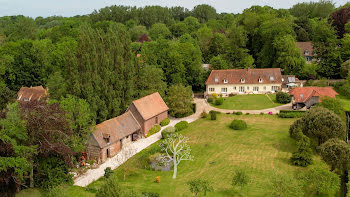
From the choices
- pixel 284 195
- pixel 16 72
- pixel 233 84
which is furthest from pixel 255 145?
pixel 16 72

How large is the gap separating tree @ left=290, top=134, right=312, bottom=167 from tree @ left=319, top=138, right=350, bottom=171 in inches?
115

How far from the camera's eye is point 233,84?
221 ft

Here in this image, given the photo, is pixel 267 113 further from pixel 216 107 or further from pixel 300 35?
pixel 300 35

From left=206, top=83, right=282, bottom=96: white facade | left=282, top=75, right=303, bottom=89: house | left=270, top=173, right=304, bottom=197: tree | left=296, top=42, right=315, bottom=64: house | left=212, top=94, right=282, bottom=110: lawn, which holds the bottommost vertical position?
left=270, top=173, right=304, bottom=197: tree

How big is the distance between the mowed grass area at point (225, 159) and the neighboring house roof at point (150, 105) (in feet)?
18.6

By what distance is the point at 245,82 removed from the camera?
67.2 metres

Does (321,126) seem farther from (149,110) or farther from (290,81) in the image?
(290,81)

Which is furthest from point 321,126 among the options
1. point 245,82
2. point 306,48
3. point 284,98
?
point 306,48

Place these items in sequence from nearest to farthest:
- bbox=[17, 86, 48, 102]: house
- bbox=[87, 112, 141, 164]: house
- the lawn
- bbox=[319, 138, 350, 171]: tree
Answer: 1. bbox=[319, 138, 350, 171]: tree
2. bbox=[87, 112, 141, 164]: house
3. the lawn
4. bbox=[17, 86, 48, 102]: house

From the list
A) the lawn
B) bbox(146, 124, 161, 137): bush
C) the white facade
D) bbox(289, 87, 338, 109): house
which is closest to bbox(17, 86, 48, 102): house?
bbox(146, 124, 161, 137): bush

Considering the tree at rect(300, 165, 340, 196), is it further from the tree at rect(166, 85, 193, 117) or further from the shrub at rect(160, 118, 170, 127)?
the tree at rect(166, 85, 193, 117)

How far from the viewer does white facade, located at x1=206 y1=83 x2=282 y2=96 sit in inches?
2648

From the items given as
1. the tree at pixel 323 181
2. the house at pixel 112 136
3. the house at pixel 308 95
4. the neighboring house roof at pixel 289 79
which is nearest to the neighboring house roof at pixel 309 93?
the house at pixel 308 95

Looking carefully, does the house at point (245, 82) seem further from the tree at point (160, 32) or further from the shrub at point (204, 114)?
the tree at point (160, 32)
